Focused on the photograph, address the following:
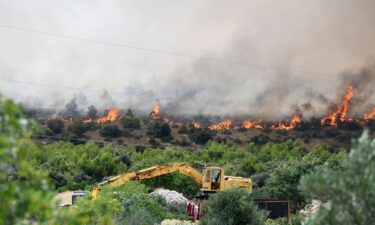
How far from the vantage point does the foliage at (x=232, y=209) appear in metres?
28.5

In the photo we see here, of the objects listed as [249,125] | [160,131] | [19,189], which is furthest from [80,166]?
[249,125]

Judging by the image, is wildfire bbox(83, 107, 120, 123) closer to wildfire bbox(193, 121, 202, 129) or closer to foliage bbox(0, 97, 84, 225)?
wildfire bbox(193, 121, 202, 129)

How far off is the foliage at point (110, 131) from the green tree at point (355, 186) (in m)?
130

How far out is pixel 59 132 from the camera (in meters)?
136

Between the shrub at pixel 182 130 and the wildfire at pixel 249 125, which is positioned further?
the wildfire at pixel 249 125

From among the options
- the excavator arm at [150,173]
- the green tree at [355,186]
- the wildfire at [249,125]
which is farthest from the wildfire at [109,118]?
the green tree at [355,186]

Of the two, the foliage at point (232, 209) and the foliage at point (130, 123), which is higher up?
the foliage at point (130, 123)

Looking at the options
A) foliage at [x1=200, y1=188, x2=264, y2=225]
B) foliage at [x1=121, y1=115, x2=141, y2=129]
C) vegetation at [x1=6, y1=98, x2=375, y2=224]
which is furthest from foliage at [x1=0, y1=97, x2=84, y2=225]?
foliage at [x1=121, y1=115, x2=141, y2=129]

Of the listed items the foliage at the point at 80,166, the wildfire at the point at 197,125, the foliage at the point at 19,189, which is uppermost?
the foliage at the point at 19,189

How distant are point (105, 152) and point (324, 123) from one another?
9956cm

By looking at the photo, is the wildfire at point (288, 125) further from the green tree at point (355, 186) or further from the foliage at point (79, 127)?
the green tree at point (355, 186)

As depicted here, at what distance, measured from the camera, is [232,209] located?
2895 cm

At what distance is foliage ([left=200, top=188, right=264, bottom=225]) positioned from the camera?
28.5m

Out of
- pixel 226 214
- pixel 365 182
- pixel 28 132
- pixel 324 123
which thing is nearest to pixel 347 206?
pixel 365 182
